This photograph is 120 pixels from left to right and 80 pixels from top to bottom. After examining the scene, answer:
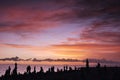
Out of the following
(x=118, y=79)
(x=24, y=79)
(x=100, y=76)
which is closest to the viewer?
(x=118, y=79)

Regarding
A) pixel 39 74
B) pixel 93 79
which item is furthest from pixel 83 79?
pixel 39 74

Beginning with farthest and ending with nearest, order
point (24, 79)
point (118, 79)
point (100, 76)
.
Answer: point (24, 79) < point (100, 76) < point (118, 79)

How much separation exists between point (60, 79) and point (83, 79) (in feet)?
11.2

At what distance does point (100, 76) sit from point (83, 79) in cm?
352

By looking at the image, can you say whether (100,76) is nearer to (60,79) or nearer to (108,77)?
(108,77)

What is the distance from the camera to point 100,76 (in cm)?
3559

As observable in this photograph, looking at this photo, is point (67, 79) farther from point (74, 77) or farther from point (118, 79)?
point (118, 79)

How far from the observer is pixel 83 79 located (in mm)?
33531

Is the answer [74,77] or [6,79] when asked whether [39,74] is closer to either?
[6,79]

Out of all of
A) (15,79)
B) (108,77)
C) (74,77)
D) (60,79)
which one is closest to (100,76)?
(108,77)

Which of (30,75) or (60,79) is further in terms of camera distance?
(30,75)

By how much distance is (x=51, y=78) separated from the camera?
120ft

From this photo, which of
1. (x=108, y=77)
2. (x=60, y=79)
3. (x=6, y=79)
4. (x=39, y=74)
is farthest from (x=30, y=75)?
(x=108, y=77)

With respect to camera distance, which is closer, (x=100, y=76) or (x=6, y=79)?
(x=100, y=76)
